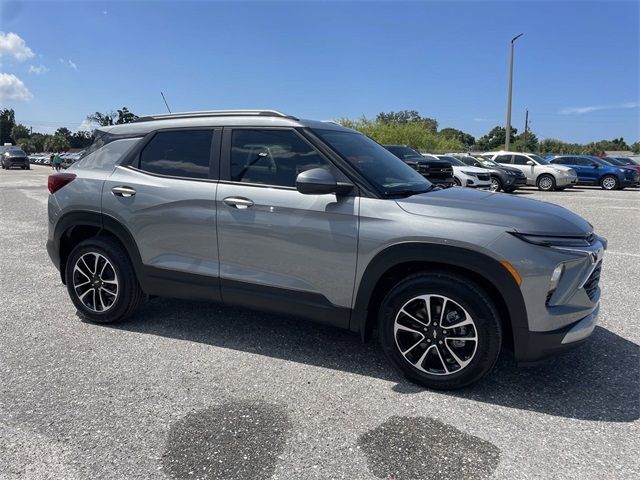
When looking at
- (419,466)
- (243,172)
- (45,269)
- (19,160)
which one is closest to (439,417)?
(419,466)

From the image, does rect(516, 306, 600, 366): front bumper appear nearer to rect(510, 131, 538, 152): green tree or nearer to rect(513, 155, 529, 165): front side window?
rect(513, 155, 529, 165): front side window

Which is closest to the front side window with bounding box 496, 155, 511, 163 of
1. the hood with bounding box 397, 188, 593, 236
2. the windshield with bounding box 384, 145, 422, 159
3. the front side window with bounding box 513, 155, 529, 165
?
the front side window with bounding box 513, 155, 529, 165

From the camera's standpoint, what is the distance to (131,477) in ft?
7.80

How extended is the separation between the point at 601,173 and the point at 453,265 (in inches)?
917

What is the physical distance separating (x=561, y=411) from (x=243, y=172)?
2.70m

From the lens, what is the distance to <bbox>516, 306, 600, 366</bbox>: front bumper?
9.73 feet

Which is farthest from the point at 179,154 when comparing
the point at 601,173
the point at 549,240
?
the point at 601,173

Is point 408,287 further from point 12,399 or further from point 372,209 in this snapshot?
point 12,399

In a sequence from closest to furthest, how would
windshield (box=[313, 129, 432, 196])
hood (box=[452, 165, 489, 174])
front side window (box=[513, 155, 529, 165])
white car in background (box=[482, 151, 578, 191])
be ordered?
windshield (box=[313, 129, 432, 196]) → hood (box=[452, 165, 489, 174]) → white car in background (box=[482, 151, 578, 191]) → front side window (box=[513, 155, 529, 165])

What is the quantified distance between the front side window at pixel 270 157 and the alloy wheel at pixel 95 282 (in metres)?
1.49

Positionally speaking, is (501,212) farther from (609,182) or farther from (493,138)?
(493,138)

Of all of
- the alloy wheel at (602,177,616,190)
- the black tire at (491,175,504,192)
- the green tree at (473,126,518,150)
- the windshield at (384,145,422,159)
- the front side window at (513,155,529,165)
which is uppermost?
the green tree at (473,126,518,150)

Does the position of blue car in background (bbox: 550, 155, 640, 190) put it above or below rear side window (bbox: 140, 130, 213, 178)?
above

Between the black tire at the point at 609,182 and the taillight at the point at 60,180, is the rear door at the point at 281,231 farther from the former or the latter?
the black tire at the point at 609,182
